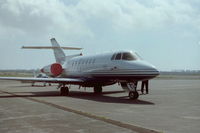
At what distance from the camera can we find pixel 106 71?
59.0 ft

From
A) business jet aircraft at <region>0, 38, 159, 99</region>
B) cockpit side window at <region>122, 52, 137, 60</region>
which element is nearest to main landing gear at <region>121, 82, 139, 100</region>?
business jet aircraft at <region>0, 38, 159, 99</region>

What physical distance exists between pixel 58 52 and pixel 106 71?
11849 mm

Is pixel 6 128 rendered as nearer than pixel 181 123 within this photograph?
Yes

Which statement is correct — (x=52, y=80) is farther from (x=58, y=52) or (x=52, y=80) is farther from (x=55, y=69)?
(x=58, y=52)

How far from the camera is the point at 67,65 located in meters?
24.9

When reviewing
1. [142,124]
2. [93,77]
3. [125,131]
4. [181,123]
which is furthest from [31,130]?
[93,77]

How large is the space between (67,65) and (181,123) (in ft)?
57.6

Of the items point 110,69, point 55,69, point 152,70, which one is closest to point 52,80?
point 110,69

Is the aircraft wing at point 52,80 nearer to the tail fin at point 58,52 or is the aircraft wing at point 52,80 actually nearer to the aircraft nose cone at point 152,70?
the aircraft nose cone at point 152,70

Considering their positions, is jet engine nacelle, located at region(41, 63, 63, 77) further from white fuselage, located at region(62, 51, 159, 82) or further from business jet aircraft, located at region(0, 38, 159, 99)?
white fuselage, located at region(62, 51, 159, 82)

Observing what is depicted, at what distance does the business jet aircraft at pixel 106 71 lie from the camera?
1559cm

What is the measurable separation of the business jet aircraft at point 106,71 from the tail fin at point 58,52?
3.37m

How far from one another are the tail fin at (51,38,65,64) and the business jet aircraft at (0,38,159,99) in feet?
11.0

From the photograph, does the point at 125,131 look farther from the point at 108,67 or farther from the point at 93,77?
the point at 93,77
